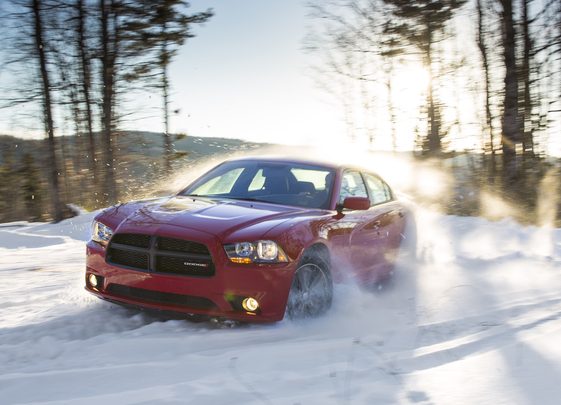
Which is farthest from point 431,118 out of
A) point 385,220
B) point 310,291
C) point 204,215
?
point 204,215

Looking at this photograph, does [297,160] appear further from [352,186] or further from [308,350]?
[308,350]

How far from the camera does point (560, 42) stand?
626 inches

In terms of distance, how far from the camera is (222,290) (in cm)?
458

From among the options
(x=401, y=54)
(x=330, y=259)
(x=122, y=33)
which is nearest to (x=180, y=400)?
(x=330, y=259)

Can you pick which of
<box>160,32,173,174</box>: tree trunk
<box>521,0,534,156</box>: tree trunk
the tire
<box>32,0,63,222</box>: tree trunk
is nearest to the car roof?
the tire

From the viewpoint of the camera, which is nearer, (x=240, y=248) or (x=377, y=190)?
(x=240, y=248)

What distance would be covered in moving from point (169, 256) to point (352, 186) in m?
2.57

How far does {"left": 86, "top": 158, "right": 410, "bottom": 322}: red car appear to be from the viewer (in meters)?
4.61

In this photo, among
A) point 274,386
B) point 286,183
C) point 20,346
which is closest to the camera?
point 274,386

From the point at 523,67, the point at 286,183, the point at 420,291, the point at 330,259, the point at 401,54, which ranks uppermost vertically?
the point at 401,54

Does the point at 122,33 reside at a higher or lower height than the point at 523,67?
higher

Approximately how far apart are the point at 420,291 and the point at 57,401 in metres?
4.62

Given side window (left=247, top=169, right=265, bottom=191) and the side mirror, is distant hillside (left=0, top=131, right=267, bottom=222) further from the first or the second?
the side mirror

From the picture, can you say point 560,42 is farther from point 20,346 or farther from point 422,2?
point 20,346
